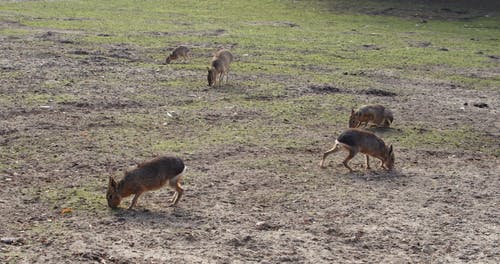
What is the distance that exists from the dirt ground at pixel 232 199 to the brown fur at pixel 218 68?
6.10 feet

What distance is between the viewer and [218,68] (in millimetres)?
16828

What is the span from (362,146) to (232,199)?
7.56ft

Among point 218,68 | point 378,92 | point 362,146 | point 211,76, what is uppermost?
point 362,146

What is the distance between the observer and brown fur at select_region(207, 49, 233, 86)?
16625 millimetres

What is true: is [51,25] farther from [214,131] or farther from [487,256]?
[487,256]

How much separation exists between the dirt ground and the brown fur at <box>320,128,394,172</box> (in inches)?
8.1

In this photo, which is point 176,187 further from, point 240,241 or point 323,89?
point 323,89

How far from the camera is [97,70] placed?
1745 cm

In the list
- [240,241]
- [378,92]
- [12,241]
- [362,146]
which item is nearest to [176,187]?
[240,241]

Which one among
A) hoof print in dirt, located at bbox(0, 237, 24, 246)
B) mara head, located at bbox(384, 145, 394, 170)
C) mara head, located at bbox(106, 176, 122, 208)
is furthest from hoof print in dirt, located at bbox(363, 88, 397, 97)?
hoof print in dirt, located at bbox(0, 237, 24, 246)

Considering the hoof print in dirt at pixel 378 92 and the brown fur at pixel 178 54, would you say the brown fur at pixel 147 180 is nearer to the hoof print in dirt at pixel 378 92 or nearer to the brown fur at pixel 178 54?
the hoof print in dirt at pixel 378 92

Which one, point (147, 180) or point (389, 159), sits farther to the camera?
point (389, 159)

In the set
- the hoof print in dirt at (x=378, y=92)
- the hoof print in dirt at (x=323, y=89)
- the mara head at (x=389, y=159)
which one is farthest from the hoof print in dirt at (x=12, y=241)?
the hoof print in dirt at (x=378, y=92)

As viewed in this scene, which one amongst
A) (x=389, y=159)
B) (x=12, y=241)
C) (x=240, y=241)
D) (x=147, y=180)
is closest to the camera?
(x=12, y=241)
